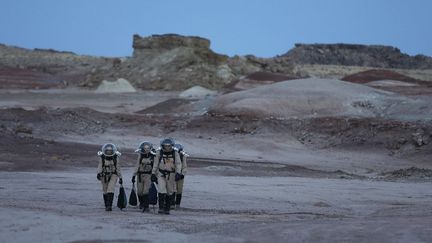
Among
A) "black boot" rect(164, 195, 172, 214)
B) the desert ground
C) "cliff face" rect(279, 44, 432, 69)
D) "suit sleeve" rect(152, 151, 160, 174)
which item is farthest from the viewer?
"cliff face" rect(279, 44, 432, 69)

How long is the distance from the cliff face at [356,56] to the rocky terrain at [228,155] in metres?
58.2

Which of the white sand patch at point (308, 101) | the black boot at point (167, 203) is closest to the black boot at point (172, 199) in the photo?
the black boot at point (167, 203)

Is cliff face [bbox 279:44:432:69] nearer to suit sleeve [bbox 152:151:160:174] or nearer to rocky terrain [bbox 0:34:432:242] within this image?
rocky terrain [bbox 0:34:432:242]

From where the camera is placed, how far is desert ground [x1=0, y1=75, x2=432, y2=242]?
11.8 meters

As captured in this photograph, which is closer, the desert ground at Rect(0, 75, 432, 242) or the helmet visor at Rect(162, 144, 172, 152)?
the desert ground at Rect(0, 75, 432, 242)

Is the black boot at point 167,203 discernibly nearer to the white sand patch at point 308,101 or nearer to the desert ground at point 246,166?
the desert ground at point 246,166

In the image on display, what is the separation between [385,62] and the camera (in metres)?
134

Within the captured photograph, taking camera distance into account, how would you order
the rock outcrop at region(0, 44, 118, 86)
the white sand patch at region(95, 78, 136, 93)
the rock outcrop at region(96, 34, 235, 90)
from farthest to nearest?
the rock outcrop at region(0, 44, 118, 86) → the rock outcrop at region(96, 34, 235, 90) → the white sand patch at region(95, 78, 136, 93)

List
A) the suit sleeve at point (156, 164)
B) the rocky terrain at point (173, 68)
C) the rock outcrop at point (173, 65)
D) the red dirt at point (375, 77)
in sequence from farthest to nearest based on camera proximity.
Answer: the red dirt at point (375, 77) → the rocky terrain at point (173, 68) → the rock outcrop at point (173, 65) → the suit sleeve at point (156, 164)

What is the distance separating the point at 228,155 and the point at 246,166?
4.87 metres

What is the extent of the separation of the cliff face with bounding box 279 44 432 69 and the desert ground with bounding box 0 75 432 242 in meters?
79.9

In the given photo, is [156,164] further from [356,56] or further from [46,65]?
[356,56]

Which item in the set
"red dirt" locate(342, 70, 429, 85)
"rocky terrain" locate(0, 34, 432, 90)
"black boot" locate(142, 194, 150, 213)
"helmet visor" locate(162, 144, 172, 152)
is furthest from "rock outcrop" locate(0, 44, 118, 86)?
"helmet visor" locate(162, 144, 172, 152)

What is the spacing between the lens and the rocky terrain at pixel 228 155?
12.0 m
